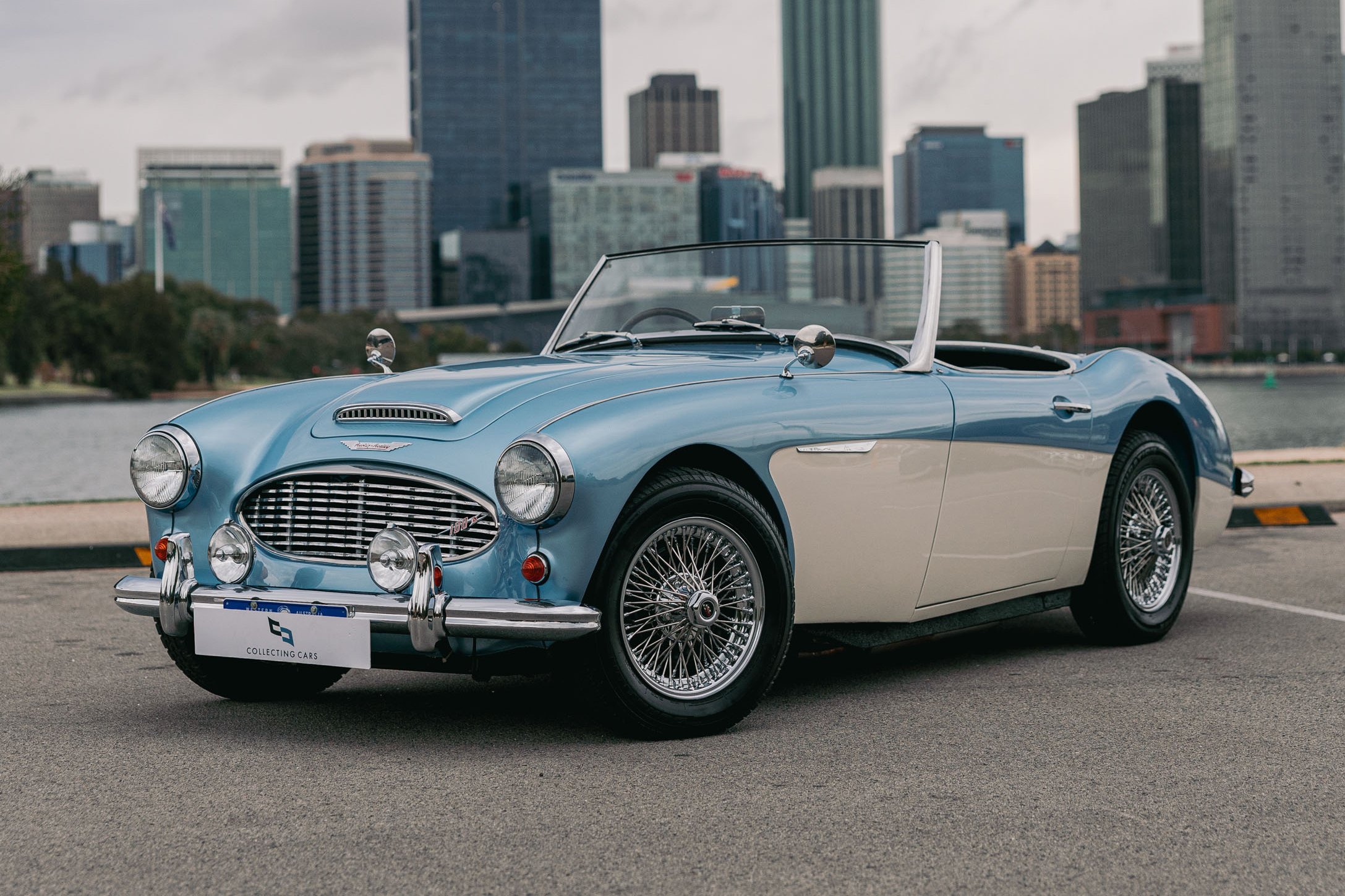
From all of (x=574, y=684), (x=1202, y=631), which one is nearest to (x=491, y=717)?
(x=574, y=684)

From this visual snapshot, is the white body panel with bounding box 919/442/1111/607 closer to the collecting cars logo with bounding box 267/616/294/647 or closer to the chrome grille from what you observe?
the chrome grille

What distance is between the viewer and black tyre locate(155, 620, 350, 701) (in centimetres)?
437

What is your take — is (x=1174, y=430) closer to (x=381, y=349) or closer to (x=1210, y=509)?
(x=1210, y=509)

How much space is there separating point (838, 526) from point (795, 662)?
1.12 meters

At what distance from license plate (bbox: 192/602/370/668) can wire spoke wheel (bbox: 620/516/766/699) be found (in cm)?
70

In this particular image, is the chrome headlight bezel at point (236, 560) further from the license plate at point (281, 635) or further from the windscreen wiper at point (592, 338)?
the windscreen wiper at point (592, 338)

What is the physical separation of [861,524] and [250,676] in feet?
6.43

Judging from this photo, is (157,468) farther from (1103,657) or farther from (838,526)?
(1103,657)

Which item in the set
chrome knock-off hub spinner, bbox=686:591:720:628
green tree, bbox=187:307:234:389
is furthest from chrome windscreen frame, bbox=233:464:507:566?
green tree, bbox=187:307:234:389

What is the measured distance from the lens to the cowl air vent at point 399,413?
389 cm

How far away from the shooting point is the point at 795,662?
5.28m

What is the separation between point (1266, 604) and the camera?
253 inches

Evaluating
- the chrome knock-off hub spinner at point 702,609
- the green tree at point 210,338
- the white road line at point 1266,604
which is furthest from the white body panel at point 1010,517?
the green tree at point 210,338

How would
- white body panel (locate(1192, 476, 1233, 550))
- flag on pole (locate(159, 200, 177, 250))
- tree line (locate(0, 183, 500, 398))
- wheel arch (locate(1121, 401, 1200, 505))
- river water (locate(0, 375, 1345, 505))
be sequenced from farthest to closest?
flag on pole (locate(159, 200, 177, 250)) → tree line (locate(0, 183, 500, 398)) → river water (locate(0, 375, 1345, 505)) → white body panel (locate(1192, 476, 1233, 550)) → wheel arch (locate(1121, 401, 1200, 505))
